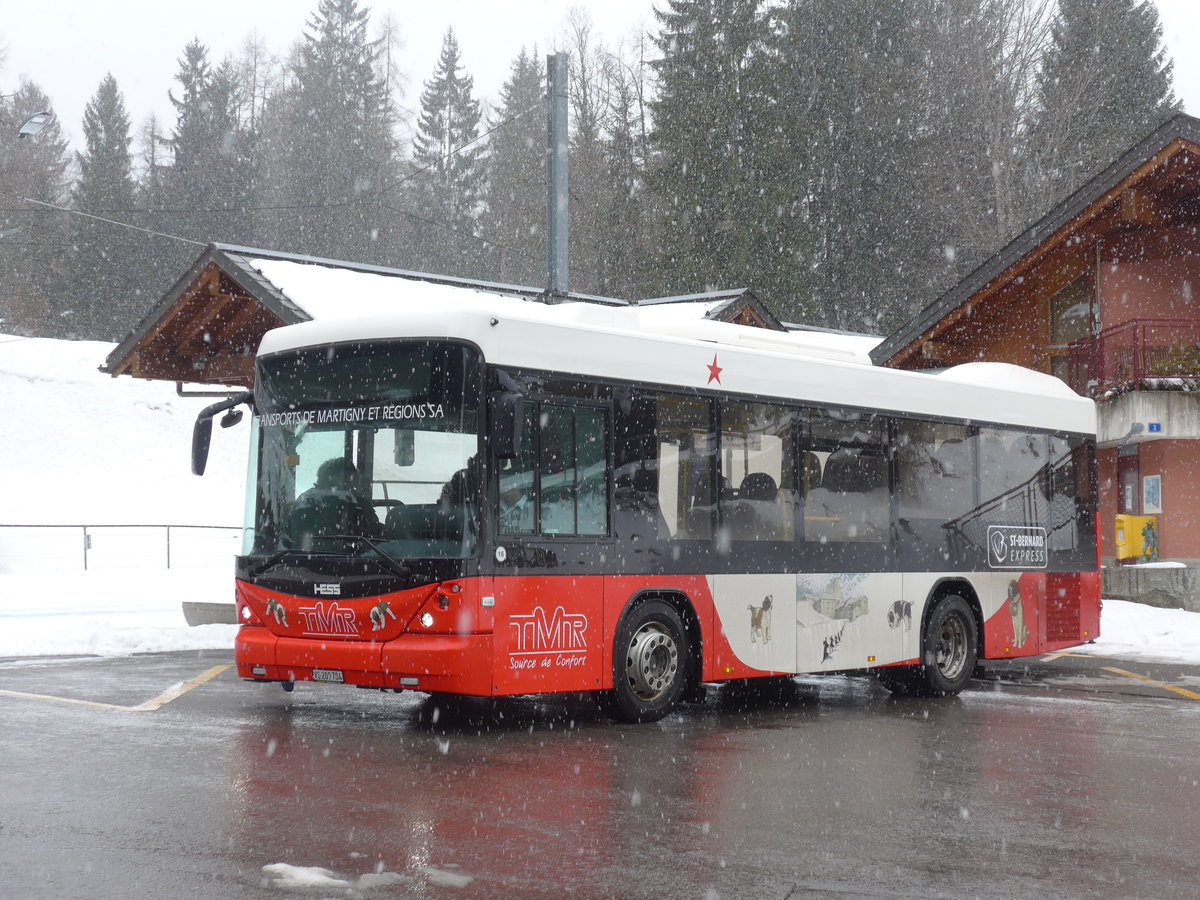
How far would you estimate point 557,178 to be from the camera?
82.8ft

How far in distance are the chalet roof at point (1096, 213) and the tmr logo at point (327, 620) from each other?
18.1 meters

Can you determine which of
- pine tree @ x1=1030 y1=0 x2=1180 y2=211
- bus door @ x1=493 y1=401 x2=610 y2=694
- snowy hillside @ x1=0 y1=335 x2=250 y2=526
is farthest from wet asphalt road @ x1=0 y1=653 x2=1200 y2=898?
pine tree @ x1=1030 y1=0 x2=1180 y2=211

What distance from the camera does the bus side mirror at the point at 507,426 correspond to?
9.61m

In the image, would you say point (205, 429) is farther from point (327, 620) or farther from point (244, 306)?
point (244, 306)

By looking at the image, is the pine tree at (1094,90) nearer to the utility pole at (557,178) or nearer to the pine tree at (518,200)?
the pine tree at (518,200)

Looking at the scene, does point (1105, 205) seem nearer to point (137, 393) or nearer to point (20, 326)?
point (137, 393)

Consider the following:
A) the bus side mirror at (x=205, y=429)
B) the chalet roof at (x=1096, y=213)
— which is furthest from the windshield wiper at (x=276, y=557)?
the chalet roof at (x=1096, y=213)

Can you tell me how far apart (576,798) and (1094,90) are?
51.4 m

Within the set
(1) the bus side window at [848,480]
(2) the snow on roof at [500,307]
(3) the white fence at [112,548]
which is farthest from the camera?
(3) the white fence at [112,548]

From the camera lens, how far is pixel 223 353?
27.7 meters

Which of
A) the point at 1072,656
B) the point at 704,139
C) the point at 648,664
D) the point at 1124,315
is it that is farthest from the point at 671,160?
the point at 648,664

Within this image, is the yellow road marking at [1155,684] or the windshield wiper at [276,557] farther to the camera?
the yellow road marking at [1155,684]

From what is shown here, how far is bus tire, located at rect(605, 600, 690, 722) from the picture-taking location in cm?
1052

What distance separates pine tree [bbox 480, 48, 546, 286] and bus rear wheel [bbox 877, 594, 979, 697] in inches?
2064
